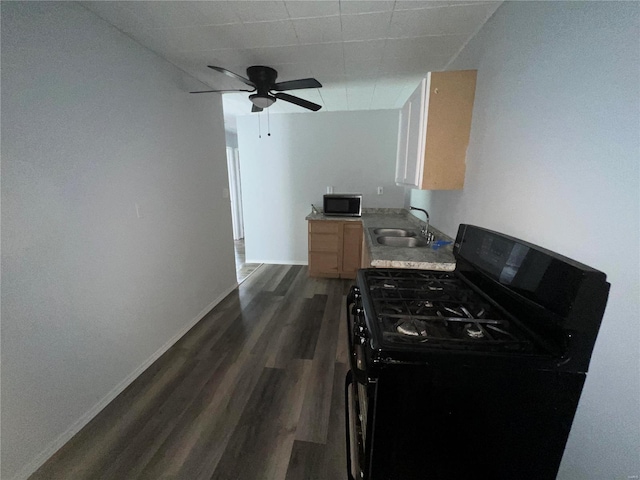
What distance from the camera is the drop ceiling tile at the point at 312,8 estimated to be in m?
1.41

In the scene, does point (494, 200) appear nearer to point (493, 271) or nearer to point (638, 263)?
point (493, 271)

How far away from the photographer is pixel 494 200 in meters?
1.38

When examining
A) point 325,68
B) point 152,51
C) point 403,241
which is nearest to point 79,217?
point 152,51

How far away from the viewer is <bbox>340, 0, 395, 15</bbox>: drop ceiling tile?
1407 mm

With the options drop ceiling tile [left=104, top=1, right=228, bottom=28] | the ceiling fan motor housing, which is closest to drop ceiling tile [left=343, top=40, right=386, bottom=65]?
the ceiling fan motor housing

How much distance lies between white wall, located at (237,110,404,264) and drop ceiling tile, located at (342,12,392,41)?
2021mm

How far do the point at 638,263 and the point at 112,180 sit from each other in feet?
8.15

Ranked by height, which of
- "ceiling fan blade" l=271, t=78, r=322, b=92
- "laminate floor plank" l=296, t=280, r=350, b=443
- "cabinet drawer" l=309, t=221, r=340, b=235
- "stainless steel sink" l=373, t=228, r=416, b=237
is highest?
"ceiling fan blade" l=271, t=78, r=322, b=92

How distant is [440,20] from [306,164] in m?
2.58

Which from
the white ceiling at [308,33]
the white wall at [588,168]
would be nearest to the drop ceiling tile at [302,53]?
the white ceiling at [308,33]

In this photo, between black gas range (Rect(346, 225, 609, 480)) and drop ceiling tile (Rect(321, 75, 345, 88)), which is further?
drop ceiling tile (Rect(321, 75, 345, 88))

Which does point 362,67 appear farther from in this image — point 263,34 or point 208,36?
point 208,36

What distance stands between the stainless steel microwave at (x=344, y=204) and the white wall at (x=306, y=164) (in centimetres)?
48

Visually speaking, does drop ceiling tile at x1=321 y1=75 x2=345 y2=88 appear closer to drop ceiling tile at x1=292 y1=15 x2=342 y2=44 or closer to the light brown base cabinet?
drop ceiling tile at x1=292 y1=15 x2=342 y2=44
